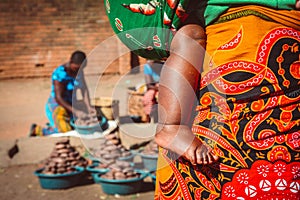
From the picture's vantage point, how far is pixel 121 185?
4.58m

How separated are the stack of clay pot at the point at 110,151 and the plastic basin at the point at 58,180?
28 centimetres

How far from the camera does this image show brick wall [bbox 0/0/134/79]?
34.2ft

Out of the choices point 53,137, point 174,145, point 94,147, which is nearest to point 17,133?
point 53,137

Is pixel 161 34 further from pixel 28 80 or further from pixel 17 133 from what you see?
pixel 28 80

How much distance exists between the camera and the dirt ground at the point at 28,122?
472 cm

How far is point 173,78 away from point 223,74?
0.17 m

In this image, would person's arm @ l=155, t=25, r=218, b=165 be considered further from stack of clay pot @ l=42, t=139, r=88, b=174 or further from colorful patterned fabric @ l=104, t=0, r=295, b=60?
stack of clay pot @ l=42, t=139, r=88, b=174

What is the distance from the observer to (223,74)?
4.92 ft

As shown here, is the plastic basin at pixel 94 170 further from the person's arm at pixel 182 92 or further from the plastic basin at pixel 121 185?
the person's arm at pixel 182 92

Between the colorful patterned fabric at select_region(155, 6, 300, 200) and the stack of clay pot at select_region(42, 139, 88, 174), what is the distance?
351 cm

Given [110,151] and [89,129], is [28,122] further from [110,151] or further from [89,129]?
[110,151]

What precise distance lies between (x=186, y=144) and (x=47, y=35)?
9.66 m

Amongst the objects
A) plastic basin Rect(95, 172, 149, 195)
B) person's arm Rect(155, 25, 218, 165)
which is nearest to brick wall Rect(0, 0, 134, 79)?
plastic basin Rect(95, 172, 149, 195)

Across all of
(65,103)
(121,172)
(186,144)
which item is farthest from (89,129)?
(186,144)
